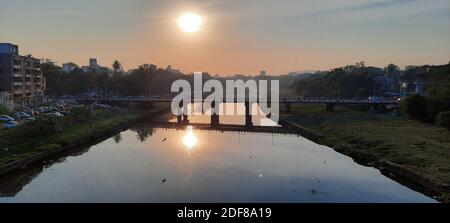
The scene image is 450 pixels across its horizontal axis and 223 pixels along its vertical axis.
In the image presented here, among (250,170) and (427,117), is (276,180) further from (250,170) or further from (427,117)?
(427,117)

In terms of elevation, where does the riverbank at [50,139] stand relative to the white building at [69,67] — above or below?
below

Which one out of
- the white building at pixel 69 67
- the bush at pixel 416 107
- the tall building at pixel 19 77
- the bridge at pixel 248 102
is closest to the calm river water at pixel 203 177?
the bush at pixel 416 107

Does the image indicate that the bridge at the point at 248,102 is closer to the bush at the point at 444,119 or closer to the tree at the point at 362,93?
the tree at the point at 362,93

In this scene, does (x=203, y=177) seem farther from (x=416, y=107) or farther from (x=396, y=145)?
(x=416, y=107)

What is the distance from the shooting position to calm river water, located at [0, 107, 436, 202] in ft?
61.1

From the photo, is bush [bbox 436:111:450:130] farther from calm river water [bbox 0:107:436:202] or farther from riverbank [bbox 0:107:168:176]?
riverbank [bbox 0:107:168:176]

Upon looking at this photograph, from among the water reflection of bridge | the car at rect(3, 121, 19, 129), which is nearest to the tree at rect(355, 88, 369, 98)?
the water reflection of bridge

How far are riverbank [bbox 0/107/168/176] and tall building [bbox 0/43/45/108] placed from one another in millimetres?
10307

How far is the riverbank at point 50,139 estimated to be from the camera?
79.4ft

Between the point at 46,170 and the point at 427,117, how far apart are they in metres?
35.6

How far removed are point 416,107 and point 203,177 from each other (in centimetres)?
3030

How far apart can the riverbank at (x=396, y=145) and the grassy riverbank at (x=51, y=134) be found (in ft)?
66.5

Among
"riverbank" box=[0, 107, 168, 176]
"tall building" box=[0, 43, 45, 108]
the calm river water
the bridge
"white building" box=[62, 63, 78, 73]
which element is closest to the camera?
the calm river water

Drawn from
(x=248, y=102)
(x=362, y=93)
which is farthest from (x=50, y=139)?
(x=362, y=93)
